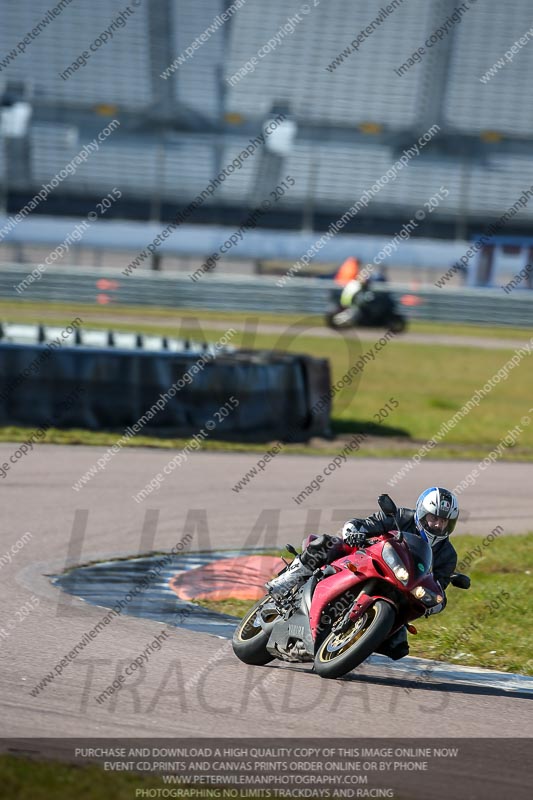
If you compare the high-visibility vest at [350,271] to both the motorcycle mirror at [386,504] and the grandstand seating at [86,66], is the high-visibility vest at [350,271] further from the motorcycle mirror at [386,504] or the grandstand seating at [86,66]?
the motorcycle mirror at [386,504]

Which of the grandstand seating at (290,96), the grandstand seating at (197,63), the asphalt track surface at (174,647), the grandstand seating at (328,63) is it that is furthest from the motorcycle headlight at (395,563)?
the grandstand seating at (328,63)

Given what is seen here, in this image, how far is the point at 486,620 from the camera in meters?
7.81

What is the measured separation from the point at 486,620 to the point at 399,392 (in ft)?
40.7

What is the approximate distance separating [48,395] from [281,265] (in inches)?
789

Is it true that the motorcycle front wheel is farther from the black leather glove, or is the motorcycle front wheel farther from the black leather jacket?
the black leather jacket

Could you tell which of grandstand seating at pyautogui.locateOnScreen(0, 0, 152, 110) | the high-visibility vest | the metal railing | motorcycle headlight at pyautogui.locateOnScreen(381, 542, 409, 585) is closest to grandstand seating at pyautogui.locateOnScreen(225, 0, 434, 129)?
grandstand seating at pyautogui.locateOnScreen(0, 0, 152, 110)

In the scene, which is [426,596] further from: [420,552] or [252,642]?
[252,642]

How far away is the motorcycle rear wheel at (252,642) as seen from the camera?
6.29 m

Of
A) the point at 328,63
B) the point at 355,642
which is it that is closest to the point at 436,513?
the point at 355,642

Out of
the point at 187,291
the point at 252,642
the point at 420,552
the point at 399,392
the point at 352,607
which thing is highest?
the point at 420,552

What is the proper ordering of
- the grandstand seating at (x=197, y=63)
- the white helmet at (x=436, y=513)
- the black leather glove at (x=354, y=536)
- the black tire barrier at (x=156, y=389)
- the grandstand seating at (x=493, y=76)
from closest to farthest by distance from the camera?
the black leather glove at (x=354, y=536) → the white helmet at (x=436, y=513) → the black tire barrier at (x=156, y=389) → the grandstand seating at (x=197, y=63) → the grandstand seating at (x=493, y=76)

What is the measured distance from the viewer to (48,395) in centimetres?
1415

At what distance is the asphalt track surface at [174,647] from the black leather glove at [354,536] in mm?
705

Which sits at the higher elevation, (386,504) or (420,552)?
(386,504)
